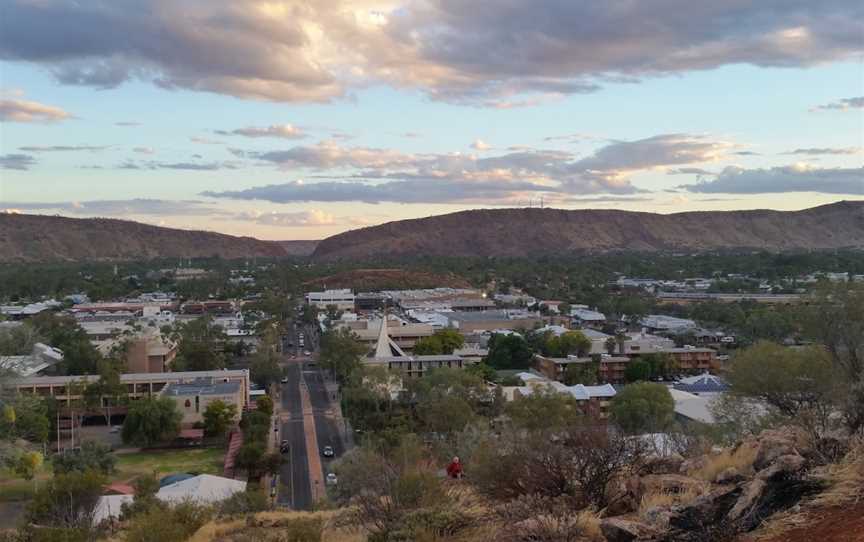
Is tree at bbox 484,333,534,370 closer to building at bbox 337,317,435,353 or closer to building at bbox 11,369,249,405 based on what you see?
building at bbox 337,317,435,353

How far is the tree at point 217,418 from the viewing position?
1371 inches

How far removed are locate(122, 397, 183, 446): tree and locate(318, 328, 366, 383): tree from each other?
11.4 meters

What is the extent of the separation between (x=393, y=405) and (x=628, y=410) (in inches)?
429

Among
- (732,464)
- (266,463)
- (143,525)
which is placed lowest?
(266,463)

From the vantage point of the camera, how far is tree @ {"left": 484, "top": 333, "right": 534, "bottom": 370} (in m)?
50.4

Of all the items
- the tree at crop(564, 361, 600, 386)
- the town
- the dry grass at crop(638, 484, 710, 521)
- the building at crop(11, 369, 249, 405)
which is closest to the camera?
the dry grass at crop(638, 484, 710, 521)

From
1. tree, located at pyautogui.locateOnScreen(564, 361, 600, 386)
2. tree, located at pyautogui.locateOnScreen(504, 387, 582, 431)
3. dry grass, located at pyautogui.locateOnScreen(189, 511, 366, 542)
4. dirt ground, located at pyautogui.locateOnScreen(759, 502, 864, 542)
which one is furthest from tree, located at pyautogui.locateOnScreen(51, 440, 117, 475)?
tree, located at pyautogui.locateOnScreen(564, 361, 600, 386)

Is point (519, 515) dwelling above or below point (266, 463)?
above

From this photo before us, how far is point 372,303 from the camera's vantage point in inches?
3708

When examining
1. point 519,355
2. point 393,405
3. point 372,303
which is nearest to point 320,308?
point 372,303

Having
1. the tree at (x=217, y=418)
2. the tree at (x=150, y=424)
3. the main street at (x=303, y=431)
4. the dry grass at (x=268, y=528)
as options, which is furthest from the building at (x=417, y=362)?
the dry grass at (x=268, y=528)

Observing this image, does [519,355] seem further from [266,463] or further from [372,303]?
[372,303]

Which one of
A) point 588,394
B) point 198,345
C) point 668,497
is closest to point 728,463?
point 668,497

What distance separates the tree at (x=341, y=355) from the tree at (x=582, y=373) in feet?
39.2
